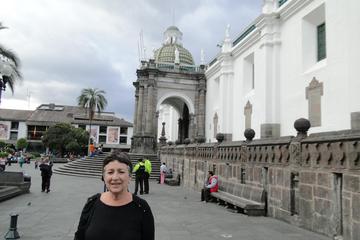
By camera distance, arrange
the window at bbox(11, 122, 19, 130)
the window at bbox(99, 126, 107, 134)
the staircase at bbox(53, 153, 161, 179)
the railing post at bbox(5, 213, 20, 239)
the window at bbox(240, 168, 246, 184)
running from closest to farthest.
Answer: the railing post at bbox(5, 213, 20, 239) < the window at bbox(240, 168, 246, 184) < the staircase at bbox(53, 153, 161, 179) < the window at bbox(11, 122, 19, 130) < the window at bbox(99, 126, 107, 134)

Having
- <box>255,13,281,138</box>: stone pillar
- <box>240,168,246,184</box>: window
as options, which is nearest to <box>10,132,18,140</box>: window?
<box>255,13,281,138</box>: stone pillar

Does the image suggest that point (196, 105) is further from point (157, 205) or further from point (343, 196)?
point (343, 196)

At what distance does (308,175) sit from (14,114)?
69.2 meters

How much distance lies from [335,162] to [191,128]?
2374 centimetres

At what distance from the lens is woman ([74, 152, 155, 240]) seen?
6.93ft

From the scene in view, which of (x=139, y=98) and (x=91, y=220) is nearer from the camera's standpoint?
(x=91, y=220)

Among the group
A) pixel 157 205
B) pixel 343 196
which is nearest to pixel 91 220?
pixel 343 196

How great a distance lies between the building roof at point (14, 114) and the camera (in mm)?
64000

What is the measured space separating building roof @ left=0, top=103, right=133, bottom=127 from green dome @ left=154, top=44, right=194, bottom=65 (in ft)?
99.0

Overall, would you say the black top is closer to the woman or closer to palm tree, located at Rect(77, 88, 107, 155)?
the woman

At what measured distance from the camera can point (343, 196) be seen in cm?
604

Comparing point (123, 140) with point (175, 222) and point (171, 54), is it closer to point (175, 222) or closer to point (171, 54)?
point (171, 54)

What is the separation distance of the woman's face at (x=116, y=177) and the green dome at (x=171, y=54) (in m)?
33.2

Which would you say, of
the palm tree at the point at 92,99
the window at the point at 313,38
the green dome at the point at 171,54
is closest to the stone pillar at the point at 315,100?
the window at the point at 313,38
